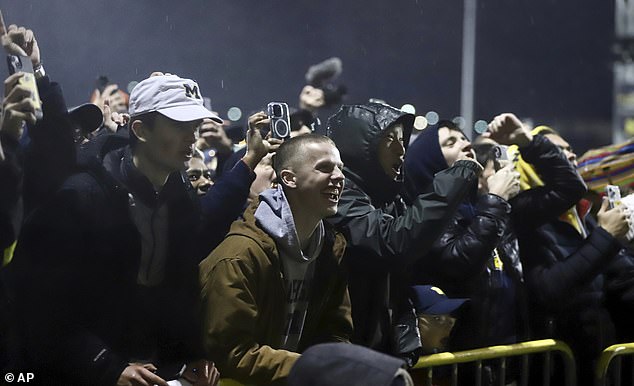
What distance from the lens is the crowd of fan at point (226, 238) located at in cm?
392

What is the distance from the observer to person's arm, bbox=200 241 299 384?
13.5 ft

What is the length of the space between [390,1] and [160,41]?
1.32 meters

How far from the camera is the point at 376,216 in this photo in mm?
4590

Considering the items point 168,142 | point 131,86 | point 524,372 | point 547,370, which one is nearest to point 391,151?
point 168,142

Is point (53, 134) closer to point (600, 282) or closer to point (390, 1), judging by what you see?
point (390, 1)

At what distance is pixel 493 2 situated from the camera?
18.9 ft

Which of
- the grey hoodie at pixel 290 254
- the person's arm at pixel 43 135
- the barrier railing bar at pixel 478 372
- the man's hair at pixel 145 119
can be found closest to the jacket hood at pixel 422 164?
the grey hoodie at pixel 290 254

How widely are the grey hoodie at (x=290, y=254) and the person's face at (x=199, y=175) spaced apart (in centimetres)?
29

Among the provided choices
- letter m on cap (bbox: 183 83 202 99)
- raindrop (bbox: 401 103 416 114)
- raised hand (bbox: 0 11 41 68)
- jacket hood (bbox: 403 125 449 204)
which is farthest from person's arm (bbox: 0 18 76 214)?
raindrop (bbox: 401 103 416 114)

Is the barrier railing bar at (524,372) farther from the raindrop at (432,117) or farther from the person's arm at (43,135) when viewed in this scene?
the person's arm at (43,135)

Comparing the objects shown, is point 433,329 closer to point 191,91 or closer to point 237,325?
point 237,325

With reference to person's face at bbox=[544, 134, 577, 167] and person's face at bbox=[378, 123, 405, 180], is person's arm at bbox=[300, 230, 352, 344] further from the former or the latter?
person's face at bbox=[544, 134, 577, 167]

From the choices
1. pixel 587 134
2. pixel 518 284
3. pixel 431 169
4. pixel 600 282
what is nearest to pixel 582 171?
pixel 587 134

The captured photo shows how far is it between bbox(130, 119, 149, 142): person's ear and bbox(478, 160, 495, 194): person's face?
75.0 inches
